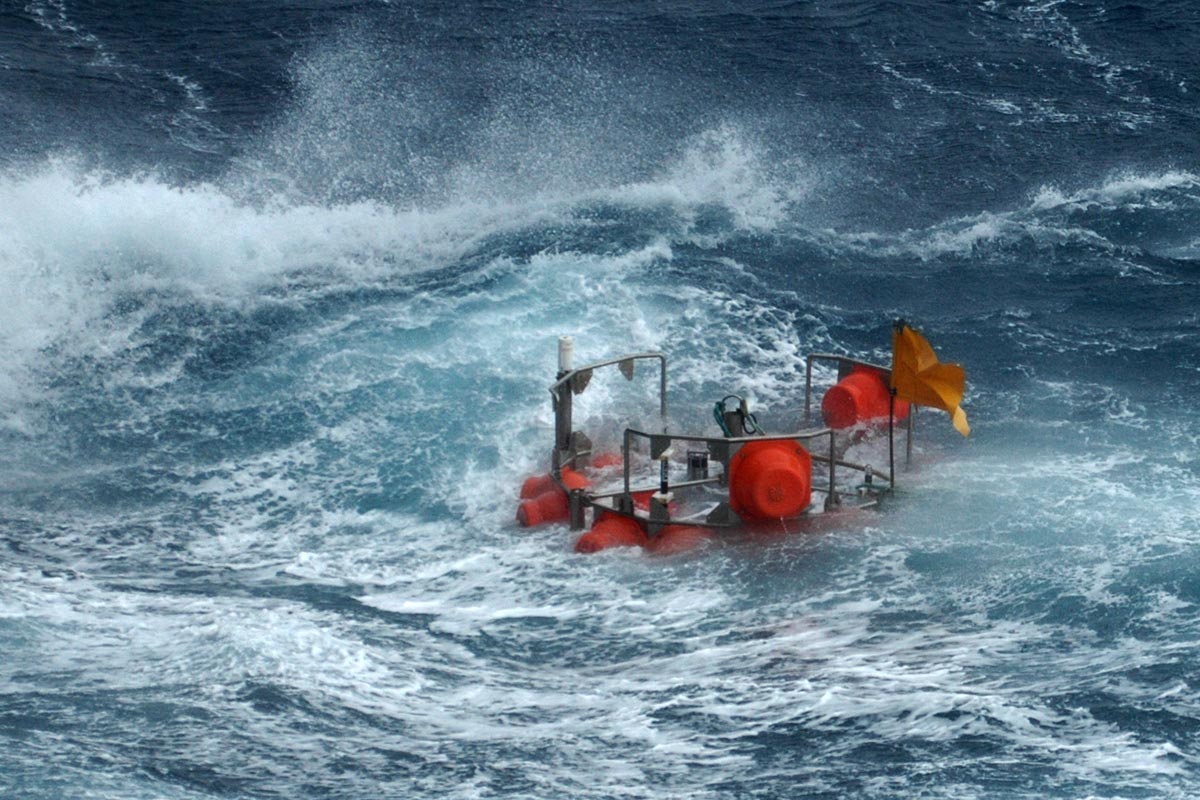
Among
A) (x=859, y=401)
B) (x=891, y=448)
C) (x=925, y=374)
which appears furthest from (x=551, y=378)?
(x=925, y=374)

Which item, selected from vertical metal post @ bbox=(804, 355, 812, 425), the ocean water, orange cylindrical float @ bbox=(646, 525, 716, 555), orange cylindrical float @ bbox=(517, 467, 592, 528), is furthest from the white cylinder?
vertical metal post @ bbox=(804, 355, 812, 425)

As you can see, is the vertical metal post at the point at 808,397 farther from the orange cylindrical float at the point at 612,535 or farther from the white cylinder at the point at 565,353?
the orange cylindrical float at the point at 612,535

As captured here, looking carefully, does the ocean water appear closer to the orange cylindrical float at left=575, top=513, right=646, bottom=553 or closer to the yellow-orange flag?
the orange cylindrical float at left=575, top=513, right=646, bottom=553

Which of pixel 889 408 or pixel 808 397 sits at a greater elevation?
pixel 808 397

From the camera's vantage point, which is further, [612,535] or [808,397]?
[808,397]

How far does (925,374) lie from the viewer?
26562mm

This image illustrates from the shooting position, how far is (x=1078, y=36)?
4509 centimetres

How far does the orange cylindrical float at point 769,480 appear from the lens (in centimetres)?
2594

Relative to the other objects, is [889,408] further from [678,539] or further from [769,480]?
[678,539]

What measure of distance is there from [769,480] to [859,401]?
12.1ft

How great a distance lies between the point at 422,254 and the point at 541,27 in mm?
11093

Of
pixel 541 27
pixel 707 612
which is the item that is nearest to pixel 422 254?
pixel 541 27

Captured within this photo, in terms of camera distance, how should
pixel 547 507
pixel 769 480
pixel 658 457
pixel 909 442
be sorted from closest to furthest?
pixel 769 480 → pixel 658 457 → pixel 547 507 → pixel 909 442

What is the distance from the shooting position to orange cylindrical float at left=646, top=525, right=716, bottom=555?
1030 inches
